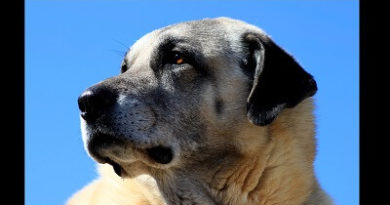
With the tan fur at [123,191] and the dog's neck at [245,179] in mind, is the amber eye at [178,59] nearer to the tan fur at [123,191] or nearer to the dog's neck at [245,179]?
the dog's neck at [245,179]

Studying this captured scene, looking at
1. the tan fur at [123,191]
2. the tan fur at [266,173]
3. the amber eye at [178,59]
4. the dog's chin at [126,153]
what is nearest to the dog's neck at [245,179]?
the tan fur at [266,173]

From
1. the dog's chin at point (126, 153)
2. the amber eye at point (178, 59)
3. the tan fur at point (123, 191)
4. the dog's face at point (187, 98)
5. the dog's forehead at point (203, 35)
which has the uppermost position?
the dog's forehead at point (203, 35)

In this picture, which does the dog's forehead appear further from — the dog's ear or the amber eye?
the dog's ear

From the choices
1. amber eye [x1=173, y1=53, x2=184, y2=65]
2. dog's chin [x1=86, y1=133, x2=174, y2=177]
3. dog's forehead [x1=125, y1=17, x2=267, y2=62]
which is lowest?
dog's chin [x1=86, y1=133, x2=174, y2=177]

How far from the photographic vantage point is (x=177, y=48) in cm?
495

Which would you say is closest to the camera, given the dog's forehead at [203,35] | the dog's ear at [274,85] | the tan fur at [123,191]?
the dog's ear at [274,85]

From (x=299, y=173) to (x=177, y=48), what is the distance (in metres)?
1.38

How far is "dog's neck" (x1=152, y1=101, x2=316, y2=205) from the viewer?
4.78m

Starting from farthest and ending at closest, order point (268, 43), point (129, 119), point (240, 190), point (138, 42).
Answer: point (138, 42)
point (268, 43)
point (240, 190)
point (129, 119)

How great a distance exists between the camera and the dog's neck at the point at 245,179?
478 cm

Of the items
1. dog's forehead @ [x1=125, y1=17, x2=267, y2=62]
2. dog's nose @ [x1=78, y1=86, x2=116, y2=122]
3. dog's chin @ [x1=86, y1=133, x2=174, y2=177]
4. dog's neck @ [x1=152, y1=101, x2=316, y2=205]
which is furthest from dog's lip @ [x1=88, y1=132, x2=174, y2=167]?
dog's forehead @ [x1=125, y1=17, x2=267, y2=62]

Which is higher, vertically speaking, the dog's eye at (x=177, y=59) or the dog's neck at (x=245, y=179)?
the dog's eye at (x=177, y=59)

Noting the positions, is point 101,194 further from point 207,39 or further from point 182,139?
point 207,39
